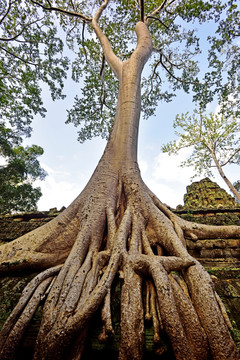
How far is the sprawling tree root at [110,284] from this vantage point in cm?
92

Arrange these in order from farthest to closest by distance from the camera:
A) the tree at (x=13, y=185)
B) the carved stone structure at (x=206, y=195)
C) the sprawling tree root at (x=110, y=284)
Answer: the tree at (x=13, y=185)
the carved stone structure at (x=206, y=195)
the sprawling tree root at (x=110, y=284)

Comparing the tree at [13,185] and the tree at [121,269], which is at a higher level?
the tree at [13,185]

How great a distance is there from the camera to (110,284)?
1205 mm

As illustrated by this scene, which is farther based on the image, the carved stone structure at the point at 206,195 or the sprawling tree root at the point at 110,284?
the carved stone structure at the point at 206,195

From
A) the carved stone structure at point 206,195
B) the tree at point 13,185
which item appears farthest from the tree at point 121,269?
the tree at point 13,185

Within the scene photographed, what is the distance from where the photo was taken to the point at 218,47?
5.02 m

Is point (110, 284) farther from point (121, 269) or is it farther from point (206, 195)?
point (206, 195)

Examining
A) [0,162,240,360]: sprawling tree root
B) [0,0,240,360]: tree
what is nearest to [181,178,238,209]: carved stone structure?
[0,0,240,360]: tree

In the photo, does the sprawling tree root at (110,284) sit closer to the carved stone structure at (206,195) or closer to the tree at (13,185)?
the carved stone structure at (206,195)

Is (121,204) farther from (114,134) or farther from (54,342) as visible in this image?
(54,342)

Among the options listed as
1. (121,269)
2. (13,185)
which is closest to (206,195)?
(121,269)

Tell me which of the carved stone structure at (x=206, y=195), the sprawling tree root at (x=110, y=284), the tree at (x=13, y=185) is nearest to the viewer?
the sprawling tree root at (x=110, y=284)

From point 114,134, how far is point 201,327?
2745mm

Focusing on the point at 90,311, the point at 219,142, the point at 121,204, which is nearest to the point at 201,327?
the point at 90,311
